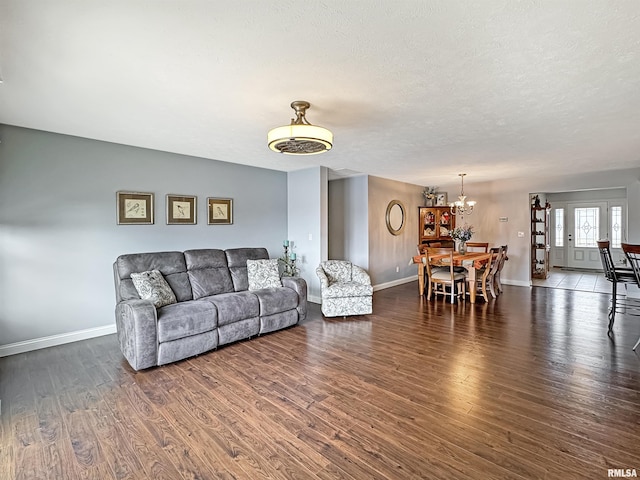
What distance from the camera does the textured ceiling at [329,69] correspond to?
5.42 feet

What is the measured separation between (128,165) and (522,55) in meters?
4.43

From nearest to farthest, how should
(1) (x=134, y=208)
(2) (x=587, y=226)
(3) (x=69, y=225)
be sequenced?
(3) (x=69, y=225), (1) (x=134, y=208), (2) (x=587, y=226)

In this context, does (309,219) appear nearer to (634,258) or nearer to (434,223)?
(434,223)

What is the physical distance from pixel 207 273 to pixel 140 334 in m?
1.38

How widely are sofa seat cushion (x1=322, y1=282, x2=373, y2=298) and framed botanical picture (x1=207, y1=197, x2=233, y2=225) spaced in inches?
78.9

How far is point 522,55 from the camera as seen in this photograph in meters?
2.03

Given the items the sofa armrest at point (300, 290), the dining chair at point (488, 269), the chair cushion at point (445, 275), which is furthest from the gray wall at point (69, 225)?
the dining chair at point (488, 269)

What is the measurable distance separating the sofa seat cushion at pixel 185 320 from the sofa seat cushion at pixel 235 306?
87mm

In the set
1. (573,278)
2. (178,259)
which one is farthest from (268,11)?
(573,278)

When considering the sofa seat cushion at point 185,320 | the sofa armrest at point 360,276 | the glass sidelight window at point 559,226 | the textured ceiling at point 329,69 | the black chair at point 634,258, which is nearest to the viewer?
the textured ceiling at point 329,69

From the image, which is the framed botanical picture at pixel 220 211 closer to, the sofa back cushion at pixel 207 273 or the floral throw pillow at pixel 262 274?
the sofa back cushion at pixel 207 273

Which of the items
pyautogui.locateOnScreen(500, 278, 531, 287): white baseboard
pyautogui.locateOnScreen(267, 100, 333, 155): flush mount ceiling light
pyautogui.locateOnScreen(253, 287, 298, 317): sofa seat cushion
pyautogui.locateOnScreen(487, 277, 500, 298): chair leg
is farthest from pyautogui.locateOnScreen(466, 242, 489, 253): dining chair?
pyautogui.locateOnScreen(267, 100, 333, 155): flush mount ceiling light

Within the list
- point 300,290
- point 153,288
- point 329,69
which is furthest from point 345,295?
point 329,69

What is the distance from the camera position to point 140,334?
302 cm
